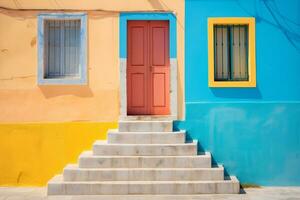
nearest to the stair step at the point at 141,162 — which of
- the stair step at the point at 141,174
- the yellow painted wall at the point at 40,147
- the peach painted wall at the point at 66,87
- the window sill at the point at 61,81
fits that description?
the stair step at the point at 141,174

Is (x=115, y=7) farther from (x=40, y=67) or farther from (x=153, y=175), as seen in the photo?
(x=153, y=175)

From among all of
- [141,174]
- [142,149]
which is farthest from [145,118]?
[141,174]

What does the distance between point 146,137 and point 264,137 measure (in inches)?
99.2

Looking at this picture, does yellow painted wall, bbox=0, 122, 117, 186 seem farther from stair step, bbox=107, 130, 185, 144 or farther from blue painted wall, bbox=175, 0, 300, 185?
blue painted wall, bbox=175, 0, 300, 185

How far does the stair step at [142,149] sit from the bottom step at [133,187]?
674mm

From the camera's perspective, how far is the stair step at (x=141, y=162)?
7582 millimetres

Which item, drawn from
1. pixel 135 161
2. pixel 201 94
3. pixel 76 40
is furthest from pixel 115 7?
pixel 135 161

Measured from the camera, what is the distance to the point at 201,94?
8.48m

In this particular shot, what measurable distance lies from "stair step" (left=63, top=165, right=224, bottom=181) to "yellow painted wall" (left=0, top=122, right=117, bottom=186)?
3.49ft

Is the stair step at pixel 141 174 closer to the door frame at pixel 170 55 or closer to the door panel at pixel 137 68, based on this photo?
the door frame at pixel 170 55

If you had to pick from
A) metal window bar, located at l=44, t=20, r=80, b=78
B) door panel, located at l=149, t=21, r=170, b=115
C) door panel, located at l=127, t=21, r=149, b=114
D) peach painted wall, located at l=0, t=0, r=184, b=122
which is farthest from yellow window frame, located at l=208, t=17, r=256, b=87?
metal window bar, located at l=44, t=20, r=80, b=78

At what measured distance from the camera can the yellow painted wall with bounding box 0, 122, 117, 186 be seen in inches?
333

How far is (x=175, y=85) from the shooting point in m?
8.55

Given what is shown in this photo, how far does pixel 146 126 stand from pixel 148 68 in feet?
4.62
